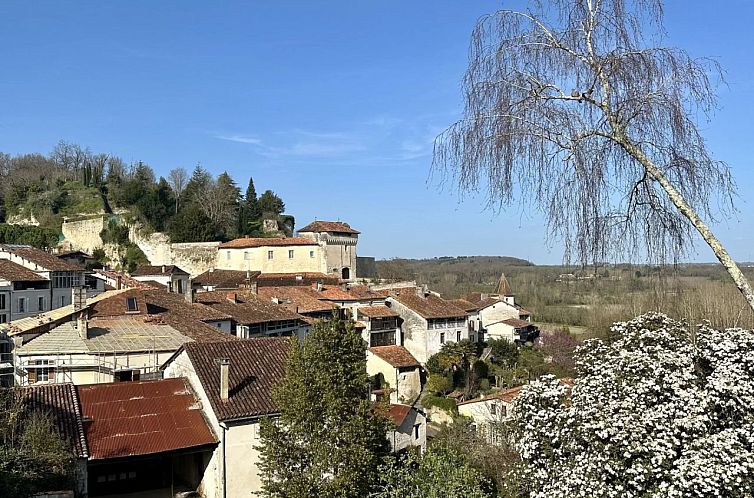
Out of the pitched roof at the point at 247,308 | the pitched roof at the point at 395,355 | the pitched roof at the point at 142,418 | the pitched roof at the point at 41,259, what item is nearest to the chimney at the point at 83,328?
the pitched roof at the point at 142,418

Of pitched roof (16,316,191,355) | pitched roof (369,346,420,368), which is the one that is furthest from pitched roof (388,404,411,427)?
pitched roof (369,346,420,368)

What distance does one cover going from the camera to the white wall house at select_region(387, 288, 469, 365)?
37.5 m

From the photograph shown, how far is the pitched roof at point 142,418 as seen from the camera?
15.7 meters

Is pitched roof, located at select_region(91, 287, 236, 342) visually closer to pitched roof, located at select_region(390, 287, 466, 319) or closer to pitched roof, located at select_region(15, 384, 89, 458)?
pitched roof, located at select_region(15, 384, 89, 458)

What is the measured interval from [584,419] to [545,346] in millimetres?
38312

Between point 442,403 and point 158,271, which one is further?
point 158,271

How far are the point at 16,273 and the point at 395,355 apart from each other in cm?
2140

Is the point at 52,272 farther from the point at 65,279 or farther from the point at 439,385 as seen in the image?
the point at 439,385

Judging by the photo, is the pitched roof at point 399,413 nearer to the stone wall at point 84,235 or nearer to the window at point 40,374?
the window at point 40,374

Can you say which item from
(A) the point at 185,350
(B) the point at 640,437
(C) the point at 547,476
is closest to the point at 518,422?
(C) the point at 547,476

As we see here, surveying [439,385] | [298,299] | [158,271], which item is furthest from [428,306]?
[158,271]

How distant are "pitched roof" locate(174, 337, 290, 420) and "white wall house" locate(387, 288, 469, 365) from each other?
1813cm

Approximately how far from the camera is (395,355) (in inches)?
1344

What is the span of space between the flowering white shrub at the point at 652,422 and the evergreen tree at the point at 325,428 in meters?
6.23
